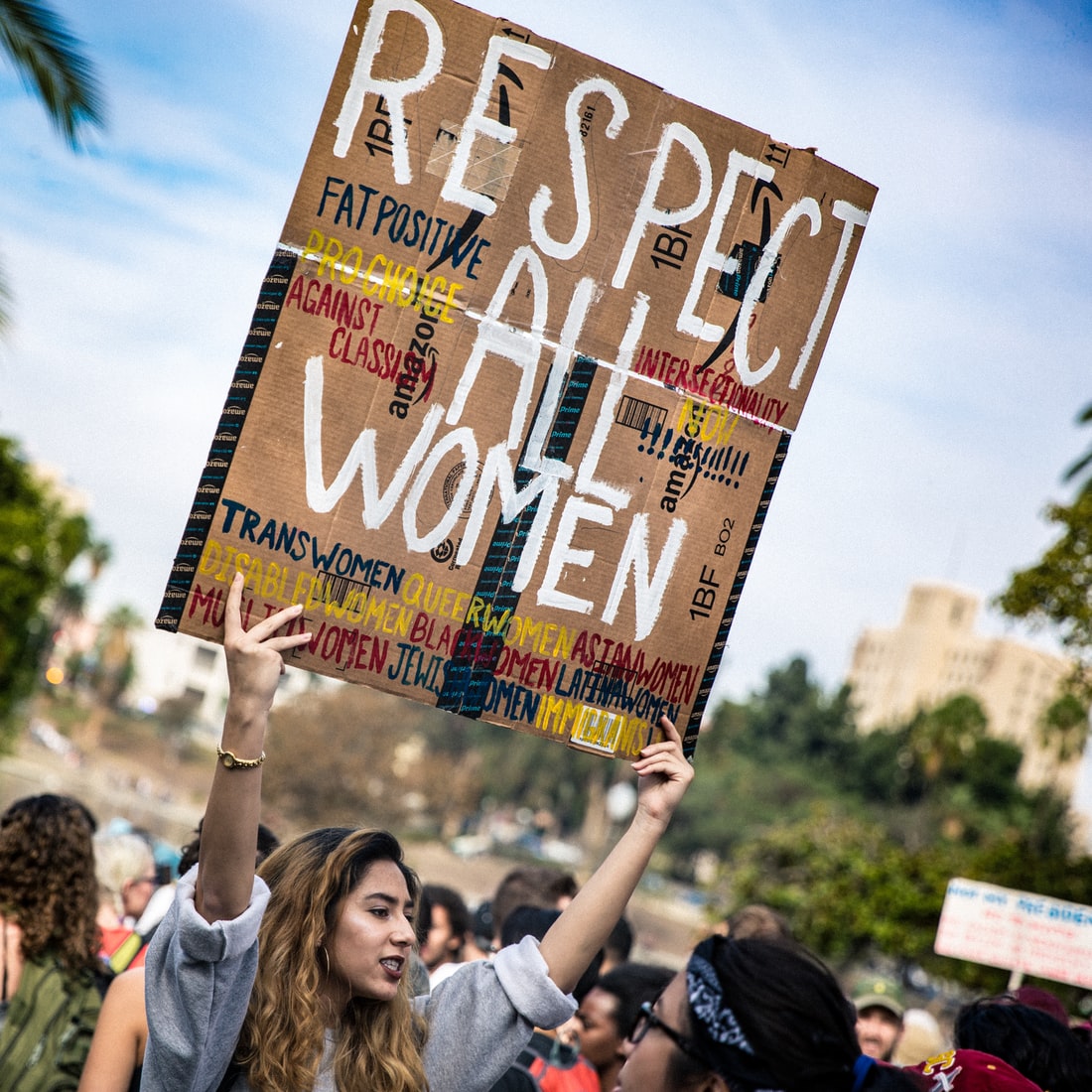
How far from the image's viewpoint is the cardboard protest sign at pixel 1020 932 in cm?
986

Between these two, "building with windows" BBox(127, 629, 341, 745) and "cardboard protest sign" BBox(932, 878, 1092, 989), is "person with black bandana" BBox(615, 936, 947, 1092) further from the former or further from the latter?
"building with windows" BBox(127, 629, 341, 745)

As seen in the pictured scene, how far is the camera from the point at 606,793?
76.2 meters

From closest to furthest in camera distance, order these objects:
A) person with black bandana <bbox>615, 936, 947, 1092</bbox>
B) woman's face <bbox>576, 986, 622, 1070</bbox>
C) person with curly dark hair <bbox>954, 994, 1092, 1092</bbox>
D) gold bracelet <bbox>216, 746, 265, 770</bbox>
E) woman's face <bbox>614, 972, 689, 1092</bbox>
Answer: person with black bandana <bbox>615, 936, 947, 1092</bbox> → woman's face <bbox>614, 972, 689, 1092</bbox> → gold bracelet <bbox>216, 746, 265, 770</bbox> → person with curly dark hair <bbox>954, 994, 1092, 1092</bbox> → woman's face <bbox>576, 986, 622, 1070</bbox>

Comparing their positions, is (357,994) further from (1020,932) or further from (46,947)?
(1020,932)

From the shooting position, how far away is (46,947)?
4.09m

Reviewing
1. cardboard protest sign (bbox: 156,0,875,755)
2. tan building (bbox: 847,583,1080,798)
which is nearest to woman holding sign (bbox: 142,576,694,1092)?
cardboard protest sign (bbox: 156,0,875,755)

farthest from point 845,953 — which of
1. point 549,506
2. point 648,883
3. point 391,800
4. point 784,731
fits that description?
point 784,731

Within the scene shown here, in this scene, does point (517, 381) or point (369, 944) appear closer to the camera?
point (369, 944)

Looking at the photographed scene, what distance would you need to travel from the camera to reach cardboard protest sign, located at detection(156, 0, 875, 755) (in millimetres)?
2922

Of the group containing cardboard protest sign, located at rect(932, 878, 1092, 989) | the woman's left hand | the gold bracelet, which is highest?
the woman's left hand

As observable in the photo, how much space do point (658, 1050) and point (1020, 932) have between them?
343 inches

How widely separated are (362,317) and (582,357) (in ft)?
1.72

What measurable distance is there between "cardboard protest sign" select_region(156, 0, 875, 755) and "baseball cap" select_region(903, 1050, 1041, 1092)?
1012 mm

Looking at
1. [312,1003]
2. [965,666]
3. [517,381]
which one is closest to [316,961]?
[312,1003]
